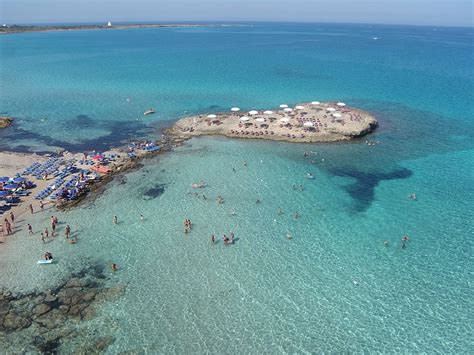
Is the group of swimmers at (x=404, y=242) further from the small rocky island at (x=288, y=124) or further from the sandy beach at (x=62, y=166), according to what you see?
the sandy beach at (x=62, y=166)

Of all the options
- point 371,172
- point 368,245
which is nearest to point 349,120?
point 371,172

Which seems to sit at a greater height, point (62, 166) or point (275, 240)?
point (62, 166)

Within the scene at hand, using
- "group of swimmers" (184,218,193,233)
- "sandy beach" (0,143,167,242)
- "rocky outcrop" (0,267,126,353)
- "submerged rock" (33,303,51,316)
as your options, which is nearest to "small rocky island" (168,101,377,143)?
"sandy beach" (0,143,167,242)

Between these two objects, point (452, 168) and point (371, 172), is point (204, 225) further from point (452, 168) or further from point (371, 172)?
point (452, 168)

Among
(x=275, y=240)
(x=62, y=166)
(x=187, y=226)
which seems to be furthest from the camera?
(x=62, y=166)

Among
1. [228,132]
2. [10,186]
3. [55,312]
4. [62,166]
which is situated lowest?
[55,312]

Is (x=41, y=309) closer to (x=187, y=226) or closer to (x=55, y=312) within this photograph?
(x=55, y=312)

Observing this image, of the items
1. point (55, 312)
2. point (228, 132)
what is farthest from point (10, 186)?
point (228, 132)

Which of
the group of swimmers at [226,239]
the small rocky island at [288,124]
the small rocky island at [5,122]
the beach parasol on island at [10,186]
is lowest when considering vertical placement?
the group of swimmers at [226,239]

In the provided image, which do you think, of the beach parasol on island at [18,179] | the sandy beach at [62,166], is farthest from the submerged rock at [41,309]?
the beach parasol on island at [18,179]

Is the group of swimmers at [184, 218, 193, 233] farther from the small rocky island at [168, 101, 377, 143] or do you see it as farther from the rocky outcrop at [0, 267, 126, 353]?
the small rocky island at [168, 101, 377, 143]
